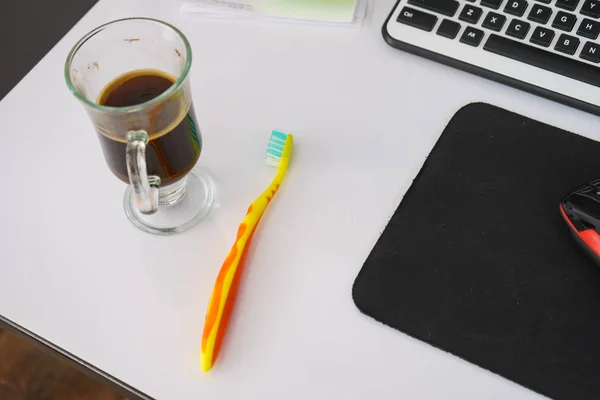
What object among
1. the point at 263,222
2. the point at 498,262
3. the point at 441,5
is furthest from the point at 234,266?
the point at 441,5

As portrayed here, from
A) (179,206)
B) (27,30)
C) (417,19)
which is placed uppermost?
(417,19)

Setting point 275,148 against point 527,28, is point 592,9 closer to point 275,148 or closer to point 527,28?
point 527,28

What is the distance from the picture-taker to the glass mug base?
1.51 ft

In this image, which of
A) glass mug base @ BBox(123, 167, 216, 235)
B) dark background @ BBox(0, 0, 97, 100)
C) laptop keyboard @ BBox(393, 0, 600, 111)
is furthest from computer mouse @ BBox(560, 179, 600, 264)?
dark background @ BBox(0, 0, 97, 100)

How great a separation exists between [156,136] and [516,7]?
318 mm

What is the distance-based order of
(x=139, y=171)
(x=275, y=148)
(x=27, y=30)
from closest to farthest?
1. (x=139, y=171)
2. (x=275, y=148)
3. (x=27, y=30)

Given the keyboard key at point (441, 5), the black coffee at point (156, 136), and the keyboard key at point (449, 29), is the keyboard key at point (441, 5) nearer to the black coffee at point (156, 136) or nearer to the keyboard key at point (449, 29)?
the keyboard key at point (449, 29)

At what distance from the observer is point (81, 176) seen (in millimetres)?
487

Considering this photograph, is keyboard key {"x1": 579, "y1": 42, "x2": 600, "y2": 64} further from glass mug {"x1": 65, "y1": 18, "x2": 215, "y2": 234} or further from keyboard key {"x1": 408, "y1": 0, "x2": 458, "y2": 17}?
glass mug {"x1": 65, "y1": 18, "x2": 215, "y2": 234}

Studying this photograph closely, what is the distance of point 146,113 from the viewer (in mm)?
387

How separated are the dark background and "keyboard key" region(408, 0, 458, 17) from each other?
517mm

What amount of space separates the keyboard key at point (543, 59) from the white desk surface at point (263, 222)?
28 mm

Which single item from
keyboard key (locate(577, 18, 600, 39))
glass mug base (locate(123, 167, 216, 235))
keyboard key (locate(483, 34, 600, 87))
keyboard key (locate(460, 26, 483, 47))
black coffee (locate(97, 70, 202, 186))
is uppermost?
keyboard key (locate(577, 18, 600, 39))

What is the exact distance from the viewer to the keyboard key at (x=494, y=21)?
519mm
